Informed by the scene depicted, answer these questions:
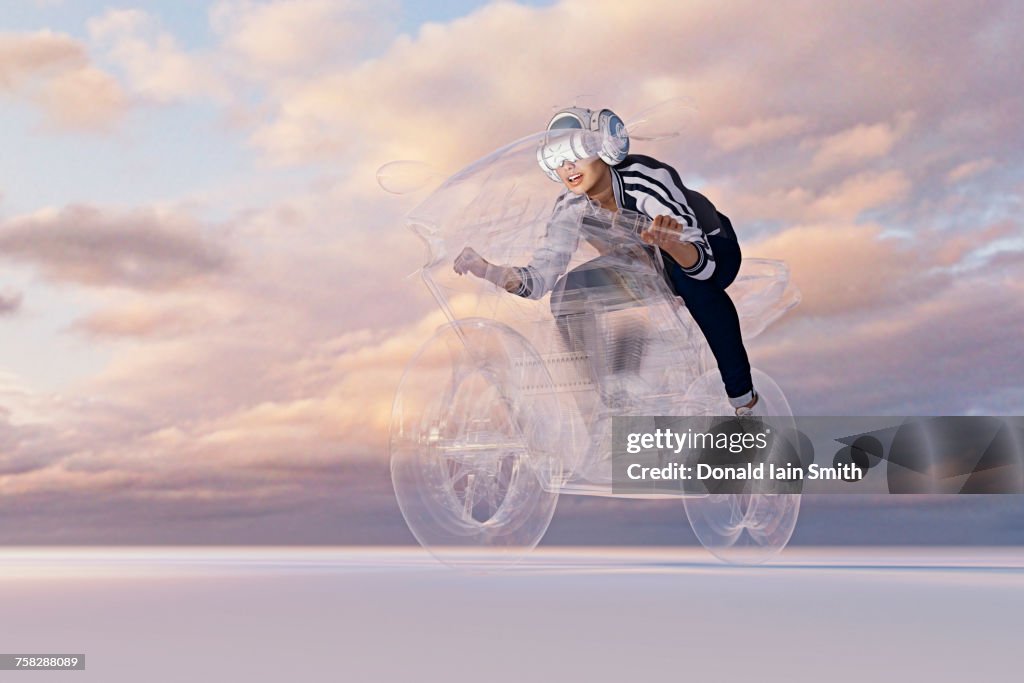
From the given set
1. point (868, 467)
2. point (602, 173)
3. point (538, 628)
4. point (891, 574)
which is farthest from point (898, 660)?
point (891, 574)

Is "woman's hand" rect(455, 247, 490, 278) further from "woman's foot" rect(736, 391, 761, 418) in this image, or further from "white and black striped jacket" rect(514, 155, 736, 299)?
"woman's foot" rect(736, 391, 761, 418)

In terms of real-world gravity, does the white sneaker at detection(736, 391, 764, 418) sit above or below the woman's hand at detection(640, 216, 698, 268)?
below

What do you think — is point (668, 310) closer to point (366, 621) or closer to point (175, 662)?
point (366, 621)

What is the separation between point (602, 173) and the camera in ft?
19.8

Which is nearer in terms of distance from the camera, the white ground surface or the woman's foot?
the white ground surface

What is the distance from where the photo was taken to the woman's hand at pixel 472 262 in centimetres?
591

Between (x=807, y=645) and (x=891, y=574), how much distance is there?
159 inches

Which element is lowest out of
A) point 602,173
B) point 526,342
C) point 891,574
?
point 891,574

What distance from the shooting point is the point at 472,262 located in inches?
233

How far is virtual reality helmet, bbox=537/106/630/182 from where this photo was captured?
5914mm

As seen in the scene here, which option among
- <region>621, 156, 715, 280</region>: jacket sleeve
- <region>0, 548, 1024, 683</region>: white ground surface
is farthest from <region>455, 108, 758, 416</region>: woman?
<region>0, 548, 1024, 683</region>: white ground surface

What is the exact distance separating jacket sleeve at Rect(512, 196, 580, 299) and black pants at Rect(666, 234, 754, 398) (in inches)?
24.9

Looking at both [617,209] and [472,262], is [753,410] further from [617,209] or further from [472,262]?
[472,262]

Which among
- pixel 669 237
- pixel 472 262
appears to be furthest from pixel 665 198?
pixel 472 262
